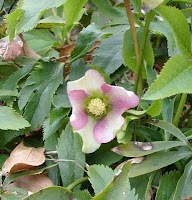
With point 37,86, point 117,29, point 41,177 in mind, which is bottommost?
point 41,177

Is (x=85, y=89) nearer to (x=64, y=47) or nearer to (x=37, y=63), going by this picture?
(x=37, y=63)

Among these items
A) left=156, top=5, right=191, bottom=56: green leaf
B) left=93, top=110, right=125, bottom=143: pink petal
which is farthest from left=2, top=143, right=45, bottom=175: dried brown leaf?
left=156, top=5, right=191, bottom=56: green leaf

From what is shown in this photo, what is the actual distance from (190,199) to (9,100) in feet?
→ 1.44

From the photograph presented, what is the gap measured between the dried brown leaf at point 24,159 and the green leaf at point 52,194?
120 mm

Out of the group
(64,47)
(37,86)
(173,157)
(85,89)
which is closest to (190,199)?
(173,157)

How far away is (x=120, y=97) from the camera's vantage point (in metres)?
0.69

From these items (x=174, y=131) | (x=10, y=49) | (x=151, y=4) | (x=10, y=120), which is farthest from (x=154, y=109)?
(x=10, y=49)

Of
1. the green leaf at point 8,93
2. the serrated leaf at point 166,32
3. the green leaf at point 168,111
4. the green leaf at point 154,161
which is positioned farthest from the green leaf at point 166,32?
the green leaf at point 8,93

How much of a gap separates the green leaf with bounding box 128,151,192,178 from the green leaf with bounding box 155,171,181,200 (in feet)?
0.10

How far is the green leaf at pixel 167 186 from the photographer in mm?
654

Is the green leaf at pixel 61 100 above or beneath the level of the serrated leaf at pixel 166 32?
beneath

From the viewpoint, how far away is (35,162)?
0.71 m

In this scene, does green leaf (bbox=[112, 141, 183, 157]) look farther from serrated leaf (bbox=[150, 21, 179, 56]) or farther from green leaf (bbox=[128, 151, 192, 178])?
serrated leaf (bbox=[150, 21, 179, 56])

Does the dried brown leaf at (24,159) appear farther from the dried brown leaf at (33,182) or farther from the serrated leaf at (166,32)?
the serrated leaf at (166,32)
